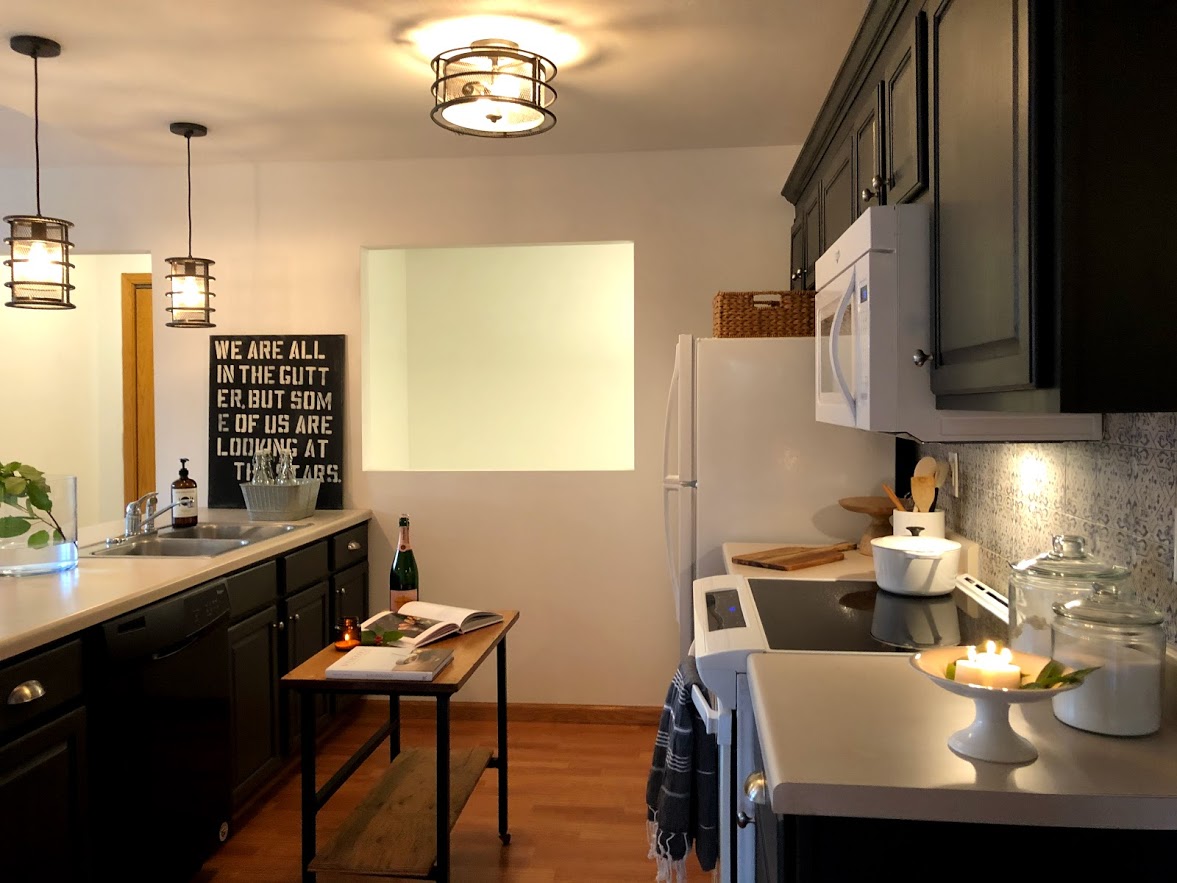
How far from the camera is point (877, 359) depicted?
5.58ft

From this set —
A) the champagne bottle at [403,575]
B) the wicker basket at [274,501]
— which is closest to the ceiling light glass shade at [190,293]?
the wicker basket at [274,501]

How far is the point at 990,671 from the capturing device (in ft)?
3.87

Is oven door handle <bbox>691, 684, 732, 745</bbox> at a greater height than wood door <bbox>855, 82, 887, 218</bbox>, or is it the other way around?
wood door <bbox>855, 82, 887, 218</bbox>

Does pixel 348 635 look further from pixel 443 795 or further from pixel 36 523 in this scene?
pixel 36 523

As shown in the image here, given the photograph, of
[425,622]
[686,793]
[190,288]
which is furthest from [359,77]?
[686,793]

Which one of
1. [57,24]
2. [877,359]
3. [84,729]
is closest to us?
[877,359]

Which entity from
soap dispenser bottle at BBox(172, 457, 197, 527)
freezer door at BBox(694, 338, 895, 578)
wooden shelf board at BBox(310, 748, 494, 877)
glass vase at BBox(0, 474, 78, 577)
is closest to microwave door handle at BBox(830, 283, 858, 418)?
freezer door at BBox(694, 338, 895, 578)

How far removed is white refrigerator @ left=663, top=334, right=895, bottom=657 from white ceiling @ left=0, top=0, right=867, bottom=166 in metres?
0.86

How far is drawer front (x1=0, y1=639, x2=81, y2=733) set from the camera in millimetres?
1784

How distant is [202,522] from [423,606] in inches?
59.5

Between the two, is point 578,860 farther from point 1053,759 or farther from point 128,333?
point 128,333

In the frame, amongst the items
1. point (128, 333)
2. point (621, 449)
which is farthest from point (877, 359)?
point (128, 333)

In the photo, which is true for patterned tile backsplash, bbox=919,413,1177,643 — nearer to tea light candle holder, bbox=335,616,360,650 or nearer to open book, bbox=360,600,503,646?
open book, bbox=360,600,503,646

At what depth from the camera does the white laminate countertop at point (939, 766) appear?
107cm
